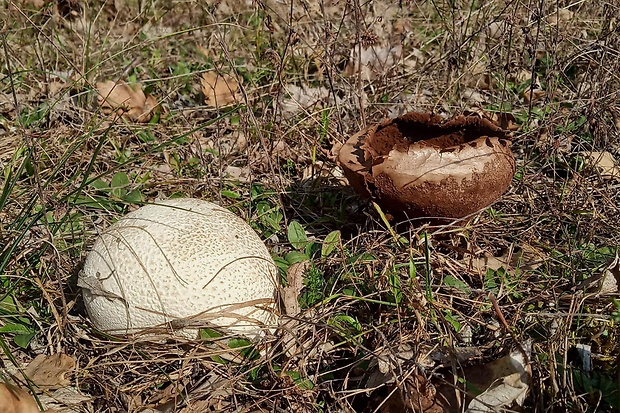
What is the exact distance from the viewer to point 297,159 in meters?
3.27

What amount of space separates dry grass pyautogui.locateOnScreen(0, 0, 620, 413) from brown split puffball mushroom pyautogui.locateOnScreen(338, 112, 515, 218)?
131 millimetres

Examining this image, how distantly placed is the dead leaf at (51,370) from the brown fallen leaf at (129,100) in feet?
5.21

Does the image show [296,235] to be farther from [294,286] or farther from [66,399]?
[66,399]

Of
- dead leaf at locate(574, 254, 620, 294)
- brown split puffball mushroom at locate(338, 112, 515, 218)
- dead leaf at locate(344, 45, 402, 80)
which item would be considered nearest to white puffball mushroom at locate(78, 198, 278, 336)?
brown split puffball mushroom at locate(338, 112, 515, 218)

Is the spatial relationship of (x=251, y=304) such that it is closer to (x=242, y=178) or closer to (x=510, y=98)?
(x=242, y=178)

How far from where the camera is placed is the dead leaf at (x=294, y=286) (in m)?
2.28

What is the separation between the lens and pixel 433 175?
7.77ft

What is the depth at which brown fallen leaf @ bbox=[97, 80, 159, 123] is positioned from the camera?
343 centimetres

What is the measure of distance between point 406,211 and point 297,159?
928mm

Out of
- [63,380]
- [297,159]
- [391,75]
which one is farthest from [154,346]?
[391,75]

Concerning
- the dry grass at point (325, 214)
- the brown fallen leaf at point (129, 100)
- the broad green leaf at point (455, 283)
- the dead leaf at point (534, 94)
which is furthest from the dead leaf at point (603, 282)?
the brown fallen leaf at point (129, 100)

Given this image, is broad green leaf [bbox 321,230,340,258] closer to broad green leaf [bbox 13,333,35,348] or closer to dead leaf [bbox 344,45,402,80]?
broad green leaf [bbox 13,333,35,348]

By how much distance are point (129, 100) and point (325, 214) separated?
1371mm

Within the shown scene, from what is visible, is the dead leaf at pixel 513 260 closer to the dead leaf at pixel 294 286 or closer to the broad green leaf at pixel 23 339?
the dead leaf at pixel 294 286
